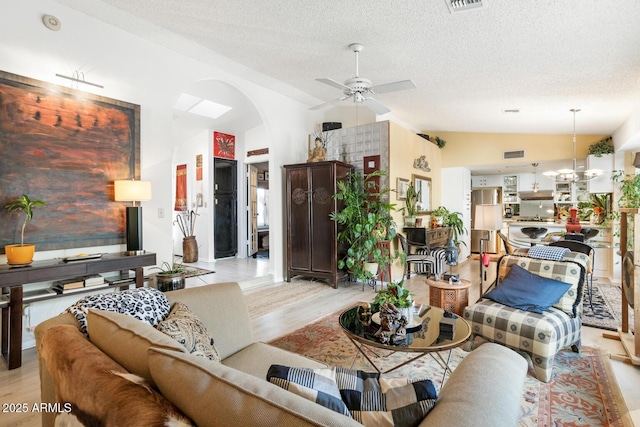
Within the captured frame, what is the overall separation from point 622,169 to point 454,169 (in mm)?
2792

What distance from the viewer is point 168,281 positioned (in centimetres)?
335

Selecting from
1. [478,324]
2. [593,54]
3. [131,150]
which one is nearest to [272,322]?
[478,324]

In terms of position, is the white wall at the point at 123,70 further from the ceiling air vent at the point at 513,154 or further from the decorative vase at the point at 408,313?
the ceiling air vent at the point at 513,154

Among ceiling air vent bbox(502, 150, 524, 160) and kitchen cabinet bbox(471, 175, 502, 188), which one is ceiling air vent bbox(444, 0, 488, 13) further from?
kitchen cabinet bbox(471, 175, 502, 188)

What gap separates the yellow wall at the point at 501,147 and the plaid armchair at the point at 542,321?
13.9ft

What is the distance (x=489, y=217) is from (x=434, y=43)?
1.88m

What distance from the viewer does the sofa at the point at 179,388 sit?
0.73 meters

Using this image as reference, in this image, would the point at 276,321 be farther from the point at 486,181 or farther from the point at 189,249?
the point at 486,181

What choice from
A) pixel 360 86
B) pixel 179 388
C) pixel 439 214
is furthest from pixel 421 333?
pixel 439 214

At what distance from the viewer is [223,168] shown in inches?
298

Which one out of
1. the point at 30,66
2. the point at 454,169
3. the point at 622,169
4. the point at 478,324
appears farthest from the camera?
the point at 454,169

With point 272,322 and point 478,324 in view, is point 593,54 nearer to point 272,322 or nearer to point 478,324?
point 478,324

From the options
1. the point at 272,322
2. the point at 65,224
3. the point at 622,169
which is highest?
the point at 622,169

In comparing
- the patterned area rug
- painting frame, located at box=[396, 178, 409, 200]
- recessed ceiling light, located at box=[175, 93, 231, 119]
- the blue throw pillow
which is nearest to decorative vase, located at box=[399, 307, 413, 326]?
the blue throw pillow
